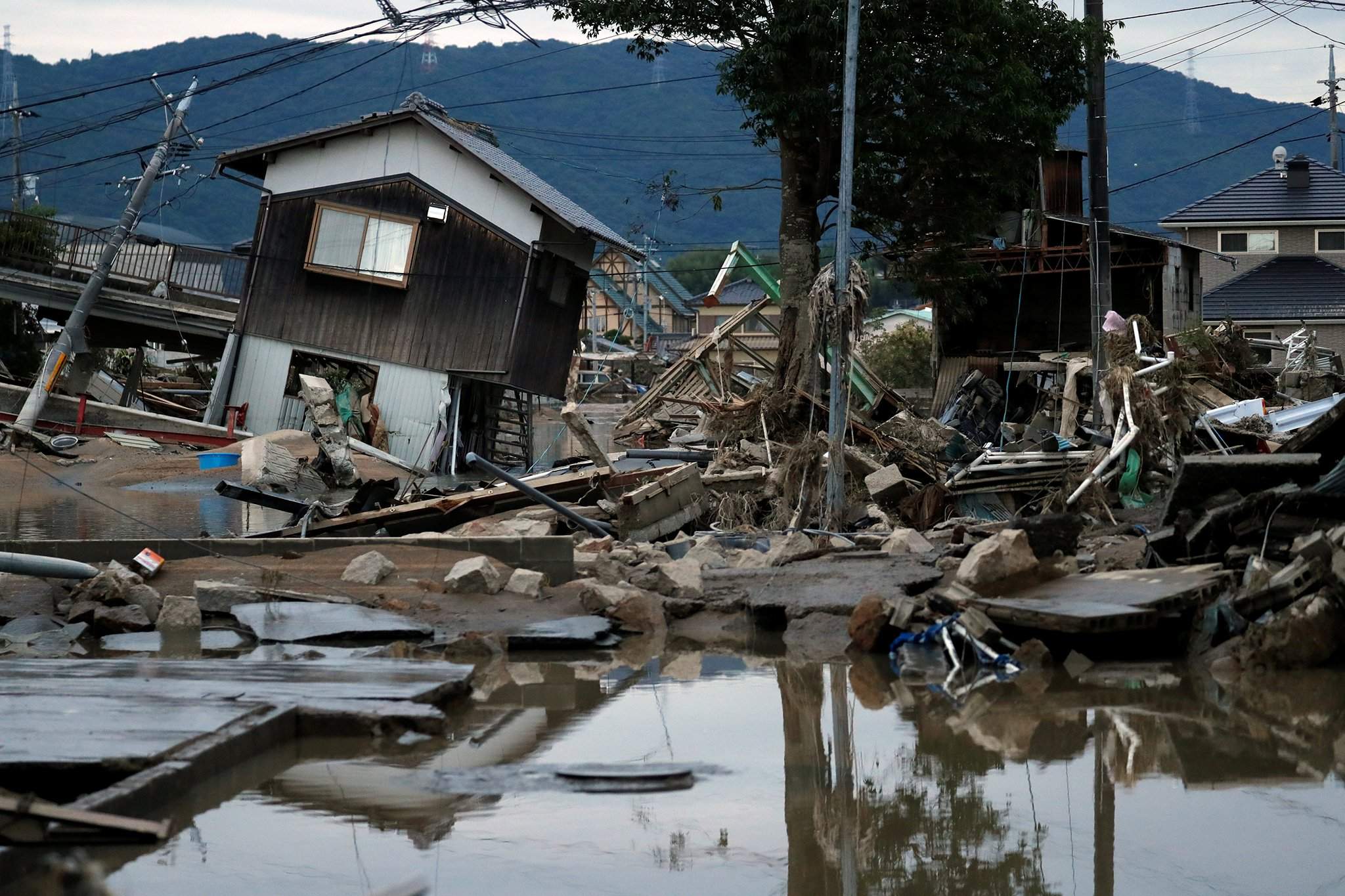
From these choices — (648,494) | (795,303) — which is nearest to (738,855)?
(648,494)

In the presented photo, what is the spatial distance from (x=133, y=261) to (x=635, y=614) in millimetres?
24117

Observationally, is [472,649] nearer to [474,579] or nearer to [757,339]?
[474,579]

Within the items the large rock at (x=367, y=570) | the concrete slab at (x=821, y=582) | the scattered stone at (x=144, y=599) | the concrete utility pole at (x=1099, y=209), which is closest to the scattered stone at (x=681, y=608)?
the concrete slab at (x=821, y=582)

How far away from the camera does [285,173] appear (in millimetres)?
27188

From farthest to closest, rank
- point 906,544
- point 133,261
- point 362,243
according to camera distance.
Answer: point 133,261 → point 362,243 → point 906,544

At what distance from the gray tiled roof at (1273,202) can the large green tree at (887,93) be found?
19.2 m

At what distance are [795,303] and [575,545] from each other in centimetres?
864

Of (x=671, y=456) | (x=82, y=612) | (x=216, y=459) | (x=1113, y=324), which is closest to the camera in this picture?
(x=82, y=612)

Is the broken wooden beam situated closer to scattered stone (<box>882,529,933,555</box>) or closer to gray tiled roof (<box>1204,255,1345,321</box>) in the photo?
scattered stone (<box>882,529,933,555</box>)

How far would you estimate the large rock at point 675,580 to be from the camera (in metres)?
11.8

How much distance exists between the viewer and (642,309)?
79375 millimetres

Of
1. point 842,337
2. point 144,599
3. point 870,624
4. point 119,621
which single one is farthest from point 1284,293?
point 119,621

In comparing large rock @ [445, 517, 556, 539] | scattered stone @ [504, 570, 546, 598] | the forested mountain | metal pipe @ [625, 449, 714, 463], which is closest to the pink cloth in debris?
metal pipe @ [625, 449, 714, 463]

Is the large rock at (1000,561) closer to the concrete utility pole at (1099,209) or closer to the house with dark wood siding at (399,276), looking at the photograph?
the concrete utility pole at (1099,209)
